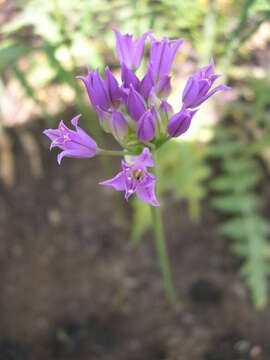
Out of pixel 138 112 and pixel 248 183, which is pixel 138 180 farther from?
pixel 248 183

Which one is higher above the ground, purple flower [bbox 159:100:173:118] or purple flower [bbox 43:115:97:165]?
purple flower [bbox 159:100:173:118]

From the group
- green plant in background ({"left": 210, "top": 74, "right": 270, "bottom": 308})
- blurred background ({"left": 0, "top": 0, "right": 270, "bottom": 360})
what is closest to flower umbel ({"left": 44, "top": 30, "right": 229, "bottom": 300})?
blurred background ({"left": 0, "top": 0, "right": 270, "bottom": 360})

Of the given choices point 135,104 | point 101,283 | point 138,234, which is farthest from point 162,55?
point 101,283

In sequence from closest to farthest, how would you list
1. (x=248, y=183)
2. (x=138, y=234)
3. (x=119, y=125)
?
1. (x=119, y=125)
2. (x=138, y=234)
3. (x=248, y=183)

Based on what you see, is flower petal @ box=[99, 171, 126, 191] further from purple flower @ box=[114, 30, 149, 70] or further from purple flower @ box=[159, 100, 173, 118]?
purple flower @ box=[114, 30, 149, 70]

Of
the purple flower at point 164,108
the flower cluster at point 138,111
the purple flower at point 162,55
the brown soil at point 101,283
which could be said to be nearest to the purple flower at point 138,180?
the flower cluster at point 138,111

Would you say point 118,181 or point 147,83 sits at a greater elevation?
point 147,83

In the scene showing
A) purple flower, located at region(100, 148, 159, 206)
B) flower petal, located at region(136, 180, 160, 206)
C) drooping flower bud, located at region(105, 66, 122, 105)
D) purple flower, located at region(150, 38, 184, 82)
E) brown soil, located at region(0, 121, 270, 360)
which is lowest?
brown soil, located at region(0, 121, 270, 360)
